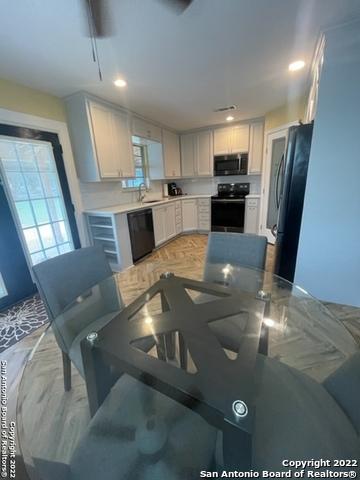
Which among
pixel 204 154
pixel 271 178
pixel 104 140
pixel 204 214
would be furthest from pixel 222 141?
pixel 104 140

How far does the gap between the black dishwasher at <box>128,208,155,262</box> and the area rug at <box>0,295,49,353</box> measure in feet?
4.81

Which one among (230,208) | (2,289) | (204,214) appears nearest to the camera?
(2,289)

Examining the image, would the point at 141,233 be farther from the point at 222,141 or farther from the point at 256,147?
the point at 256,147

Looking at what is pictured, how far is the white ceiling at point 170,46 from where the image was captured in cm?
140

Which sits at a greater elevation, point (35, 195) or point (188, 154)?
point (188, 154)

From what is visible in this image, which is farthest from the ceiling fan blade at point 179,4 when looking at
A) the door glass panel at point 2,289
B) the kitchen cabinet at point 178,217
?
the kitchen cabinet at point 178,217

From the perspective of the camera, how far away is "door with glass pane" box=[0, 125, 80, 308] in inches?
88.7

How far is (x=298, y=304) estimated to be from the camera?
1559mm

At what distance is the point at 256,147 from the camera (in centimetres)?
425

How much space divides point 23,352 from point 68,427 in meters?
0.94

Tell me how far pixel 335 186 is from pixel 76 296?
239 cm

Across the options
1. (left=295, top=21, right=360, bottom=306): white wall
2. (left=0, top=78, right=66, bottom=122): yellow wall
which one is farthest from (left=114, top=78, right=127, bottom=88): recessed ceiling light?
(left=295, top=21, right=360, bottom=306): white wall

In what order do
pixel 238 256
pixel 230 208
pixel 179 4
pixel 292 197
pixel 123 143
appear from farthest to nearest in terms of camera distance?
pixel 230 208
pixel 123 143
pixel 292 197
pixel 238 256
pixel 179 4

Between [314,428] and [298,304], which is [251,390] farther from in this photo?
[298,304]
